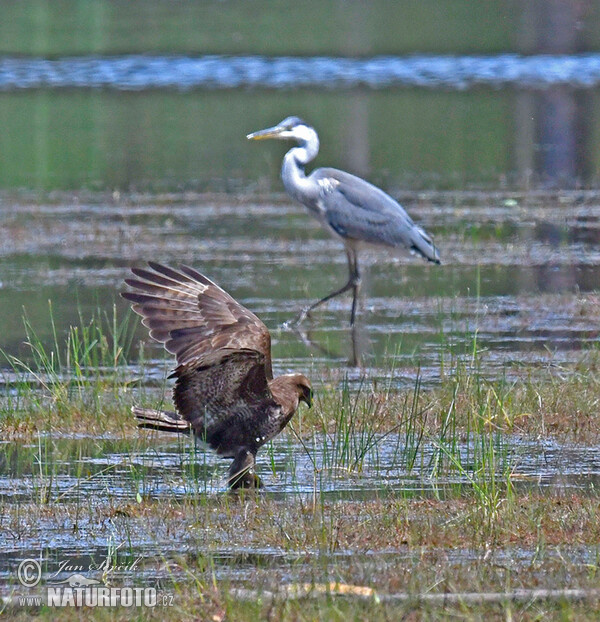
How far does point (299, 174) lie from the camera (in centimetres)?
1131

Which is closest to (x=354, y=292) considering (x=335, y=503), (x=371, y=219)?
(x=371, y=219)

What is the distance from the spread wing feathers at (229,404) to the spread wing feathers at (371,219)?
4326 mm

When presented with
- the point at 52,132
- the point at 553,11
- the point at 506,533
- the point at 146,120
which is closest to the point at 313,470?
the point at 506,533

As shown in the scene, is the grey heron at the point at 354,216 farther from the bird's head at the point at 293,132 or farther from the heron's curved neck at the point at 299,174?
the bird's head at the point at 293,132

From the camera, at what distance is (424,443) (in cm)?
713

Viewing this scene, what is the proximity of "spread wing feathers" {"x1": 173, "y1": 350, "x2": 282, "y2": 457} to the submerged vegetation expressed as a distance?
0.20 metres

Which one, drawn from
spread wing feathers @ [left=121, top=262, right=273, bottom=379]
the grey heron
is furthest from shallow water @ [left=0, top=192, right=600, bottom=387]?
spread wing feathers @ [left=121, top=262, right=273, bottom=379]

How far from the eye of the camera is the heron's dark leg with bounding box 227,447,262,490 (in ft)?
21.4

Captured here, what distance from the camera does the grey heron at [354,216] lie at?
35.5 feet

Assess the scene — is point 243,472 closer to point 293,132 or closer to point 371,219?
point 371,219

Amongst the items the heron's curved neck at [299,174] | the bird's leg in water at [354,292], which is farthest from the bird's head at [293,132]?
the bird's leg in water at [354,292]

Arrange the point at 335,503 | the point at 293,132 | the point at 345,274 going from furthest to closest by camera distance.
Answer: the point at 345,274 < the point at 293,132 < the point at 335,503

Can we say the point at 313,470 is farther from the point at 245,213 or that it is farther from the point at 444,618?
the point at 245,213

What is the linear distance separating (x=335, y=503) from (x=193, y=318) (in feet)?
3.26
